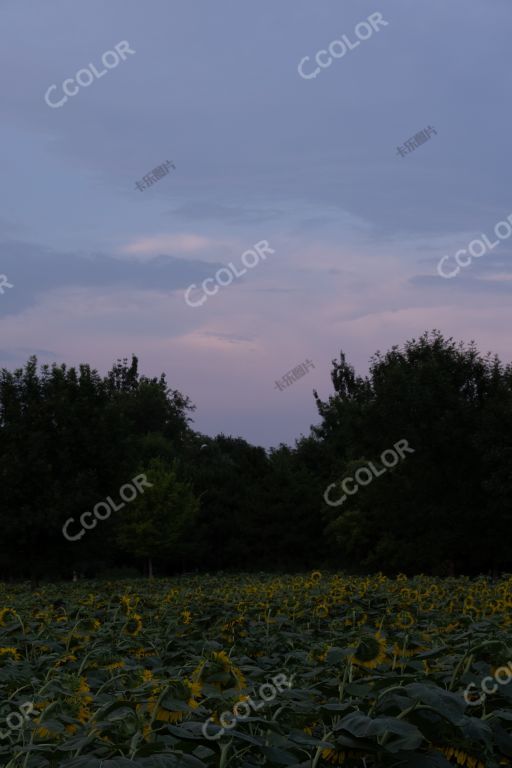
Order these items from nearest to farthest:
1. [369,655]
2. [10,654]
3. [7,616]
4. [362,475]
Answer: [369,655], [10,654], [7,616], [362,475]

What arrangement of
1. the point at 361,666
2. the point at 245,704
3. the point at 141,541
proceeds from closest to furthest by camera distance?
the point at 245,704
the point at 361,666
the point at 141,541

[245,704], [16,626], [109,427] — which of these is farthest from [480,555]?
[245,704]

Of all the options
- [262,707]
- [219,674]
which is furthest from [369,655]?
[262,707]

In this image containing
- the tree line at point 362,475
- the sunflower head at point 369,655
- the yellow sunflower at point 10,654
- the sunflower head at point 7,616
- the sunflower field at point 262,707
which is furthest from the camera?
the tree line at point 362,475

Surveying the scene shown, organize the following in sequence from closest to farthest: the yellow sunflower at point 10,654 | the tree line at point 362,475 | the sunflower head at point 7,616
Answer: the yellow sunflower at point 10,654
the sunflower head at point 7,616
the tree line at point 362,475

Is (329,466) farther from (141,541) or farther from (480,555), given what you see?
(480,555)

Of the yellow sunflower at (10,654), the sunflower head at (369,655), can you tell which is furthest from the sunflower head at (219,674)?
the yellow sunflower at (10,654)

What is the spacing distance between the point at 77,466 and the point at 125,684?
26.0 m

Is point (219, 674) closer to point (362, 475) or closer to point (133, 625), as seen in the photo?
point (133, 625)

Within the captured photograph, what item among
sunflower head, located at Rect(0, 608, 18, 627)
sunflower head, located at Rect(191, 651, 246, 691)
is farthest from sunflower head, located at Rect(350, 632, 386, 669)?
sunflower head, located at Rect(0, 608, 18, 627)

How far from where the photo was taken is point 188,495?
4928 centimetres

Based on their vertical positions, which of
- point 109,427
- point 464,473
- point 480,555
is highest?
point 109,427

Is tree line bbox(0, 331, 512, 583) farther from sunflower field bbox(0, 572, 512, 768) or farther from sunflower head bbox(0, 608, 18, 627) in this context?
sunflower field bbox(0, 572, 512, 768)

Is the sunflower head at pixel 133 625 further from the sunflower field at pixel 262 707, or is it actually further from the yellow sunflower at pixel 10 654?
the yellow sunflower at pixel 10 654
